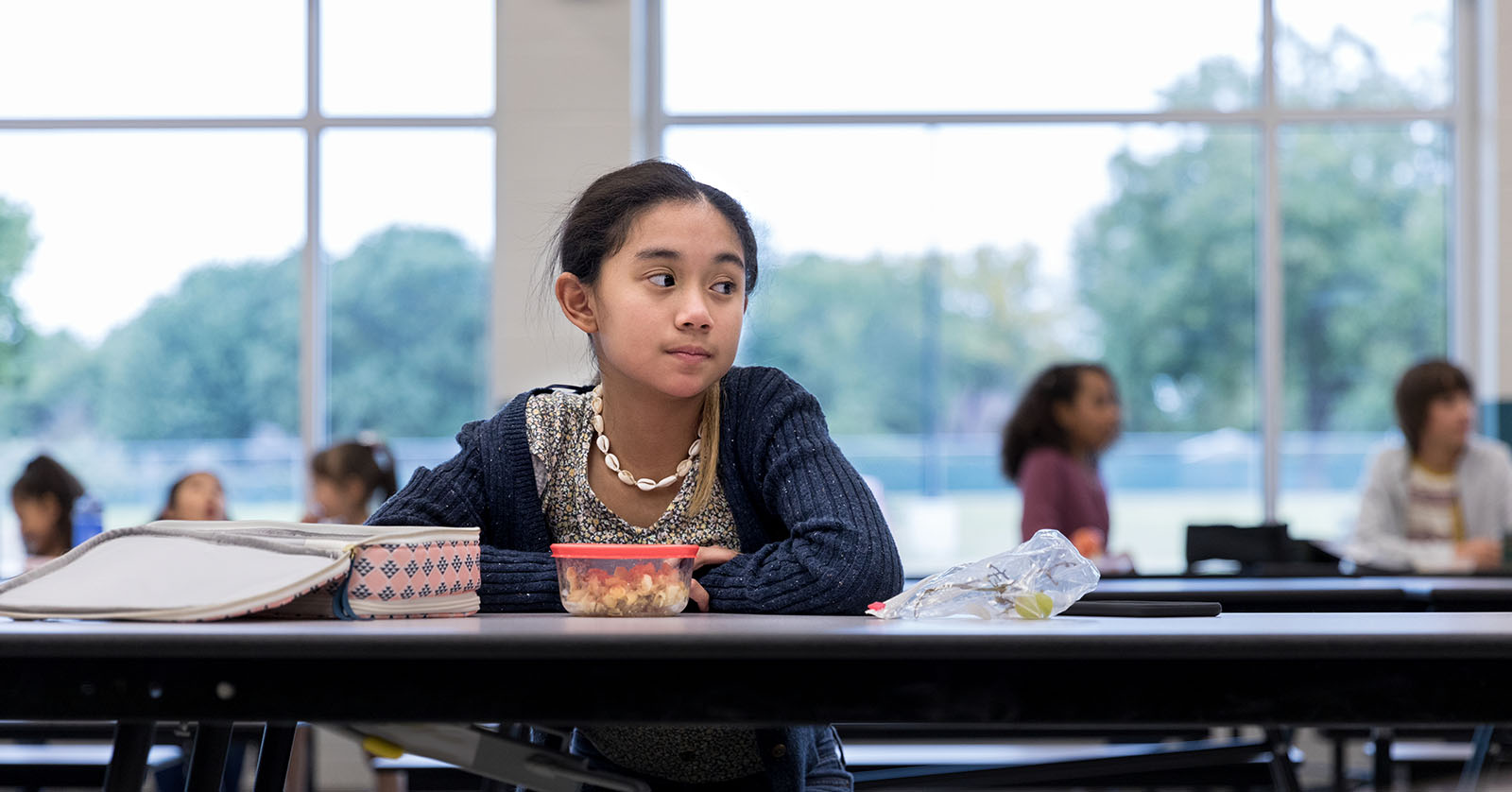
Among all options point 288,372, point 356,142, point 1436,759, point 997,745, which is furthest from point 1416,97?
point 288,372

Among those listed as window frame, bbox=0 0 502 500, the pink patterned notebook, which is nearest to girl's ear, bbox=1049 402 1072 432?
window frame, bbox=0 0 502 500

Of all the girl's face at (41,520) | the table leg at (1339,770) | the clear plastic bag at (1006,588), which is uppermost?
the clear plastic bag at (1006,588)

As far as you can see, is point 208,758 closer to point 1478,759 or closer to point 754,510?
point 754,510

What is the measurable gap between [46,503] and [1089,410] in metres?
3.21

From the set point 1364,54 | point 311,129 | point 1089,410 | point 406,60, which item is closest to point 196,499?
point 311,129

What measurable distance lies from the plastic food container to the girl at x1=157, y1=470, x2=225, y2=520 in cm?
338

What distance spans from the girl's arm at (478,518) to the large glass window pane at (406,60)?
442 centimetres

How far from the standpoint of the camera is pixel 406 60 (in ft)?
18.6

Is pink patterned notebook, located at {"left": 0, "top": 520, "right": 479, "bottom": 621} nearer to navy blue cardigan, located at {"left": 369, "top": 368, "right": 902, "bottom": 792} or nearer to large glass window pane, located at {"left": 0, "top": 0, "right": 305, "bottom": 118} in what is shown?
navy blue cardigan, located at {"left": 369, "top": 368, "right": 902, "bottom": 792}

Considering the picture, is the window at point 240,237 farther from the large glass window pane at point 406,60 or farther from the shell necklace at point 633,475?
the shell necklace at point 633,475

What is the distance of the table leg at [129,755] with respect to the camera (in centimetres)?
93

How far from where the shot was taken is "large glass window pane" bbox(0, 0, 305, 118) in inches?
224

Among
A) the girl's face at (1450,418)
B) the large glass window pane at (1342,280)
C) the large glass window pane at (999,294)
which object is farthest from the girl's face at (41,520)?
the large glass window pane at (1342,280)

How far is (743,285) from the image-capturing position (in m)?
1.42
